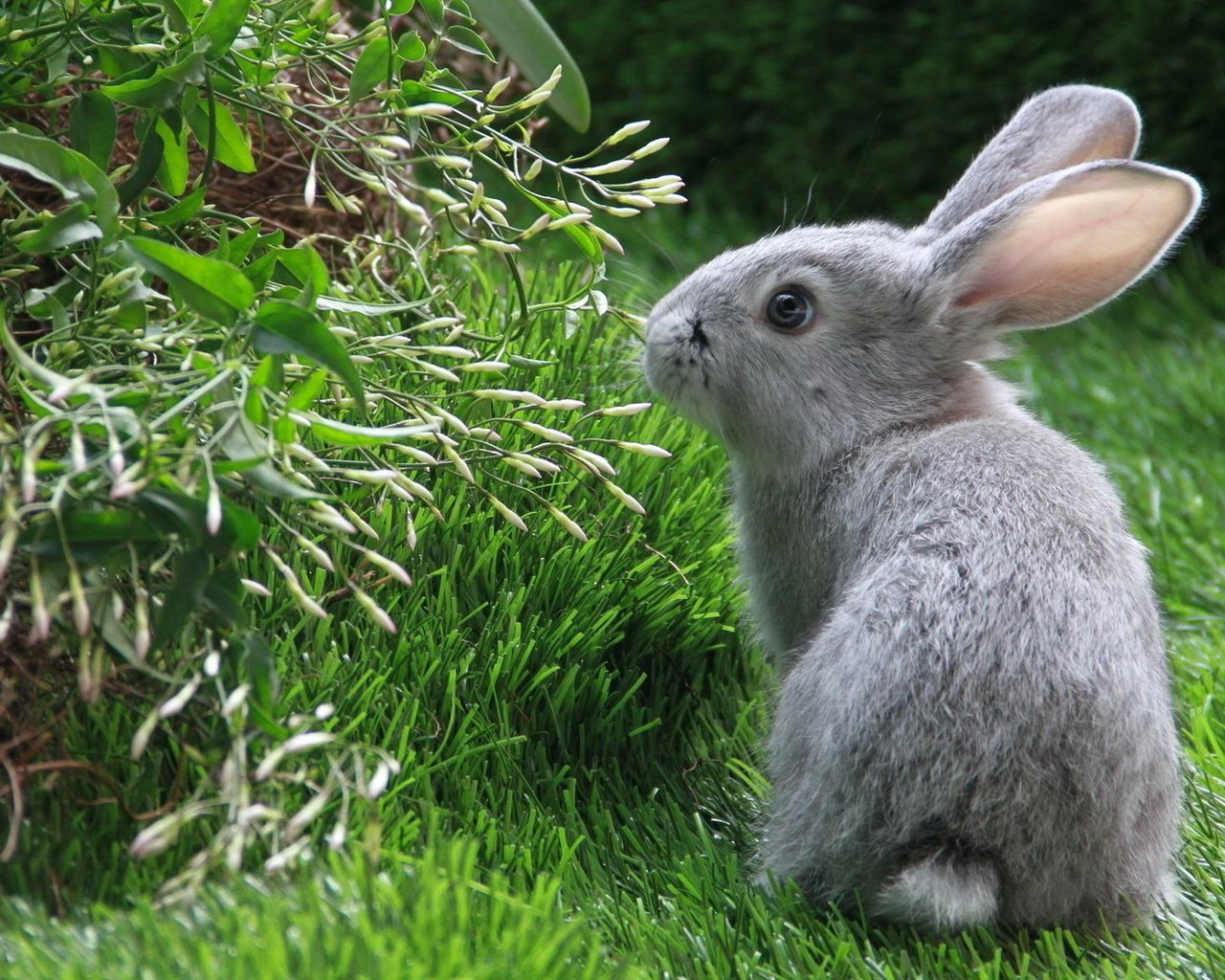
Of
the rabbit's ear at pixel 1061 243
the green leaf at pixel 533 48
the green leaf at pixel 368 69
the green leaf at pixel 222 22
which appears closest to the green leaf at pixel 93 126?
the green leaf at pixel 222 22

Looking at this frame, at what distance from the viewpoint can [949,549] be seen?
2.21m

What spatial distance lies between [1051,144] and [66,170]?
2002 mm

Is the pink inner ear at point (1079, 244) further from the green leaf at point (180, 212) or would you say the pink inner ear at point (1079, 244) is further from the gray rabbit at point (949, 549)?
the green leaf at point (180, 212)

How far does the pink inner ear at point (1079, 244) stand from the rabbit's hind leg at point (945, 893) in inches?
44.1

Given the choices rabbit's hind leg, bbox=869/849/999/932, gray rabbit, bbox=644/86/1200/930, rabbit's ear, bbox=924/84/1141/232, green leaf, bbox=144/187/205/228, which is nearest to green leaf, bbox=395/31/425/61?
green leaf, bbox=144/187/205/228

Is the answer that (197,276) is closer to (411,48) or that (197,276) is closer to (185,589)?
(185,589)

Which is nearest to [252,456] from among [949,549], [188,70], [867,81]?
[188,70]

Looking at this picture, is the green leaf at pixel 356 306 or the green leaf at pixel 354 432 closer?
the green leaf at pixel 354 432

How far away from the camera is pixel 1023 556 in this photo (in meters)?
2.17

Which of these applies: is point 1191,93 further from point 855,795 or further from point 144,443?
point 144,443

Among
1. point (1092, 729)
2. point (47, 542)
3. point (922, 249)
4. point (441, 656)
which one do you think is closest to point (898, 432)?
point (922, 249)

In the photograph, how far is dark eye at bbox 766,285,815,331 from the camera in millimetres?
2723

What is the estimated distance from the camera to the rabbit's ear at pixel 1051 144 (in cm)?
298

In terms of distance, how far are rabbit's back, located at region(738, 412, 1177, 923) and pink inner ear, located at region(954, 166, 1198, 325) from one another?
0.48m
